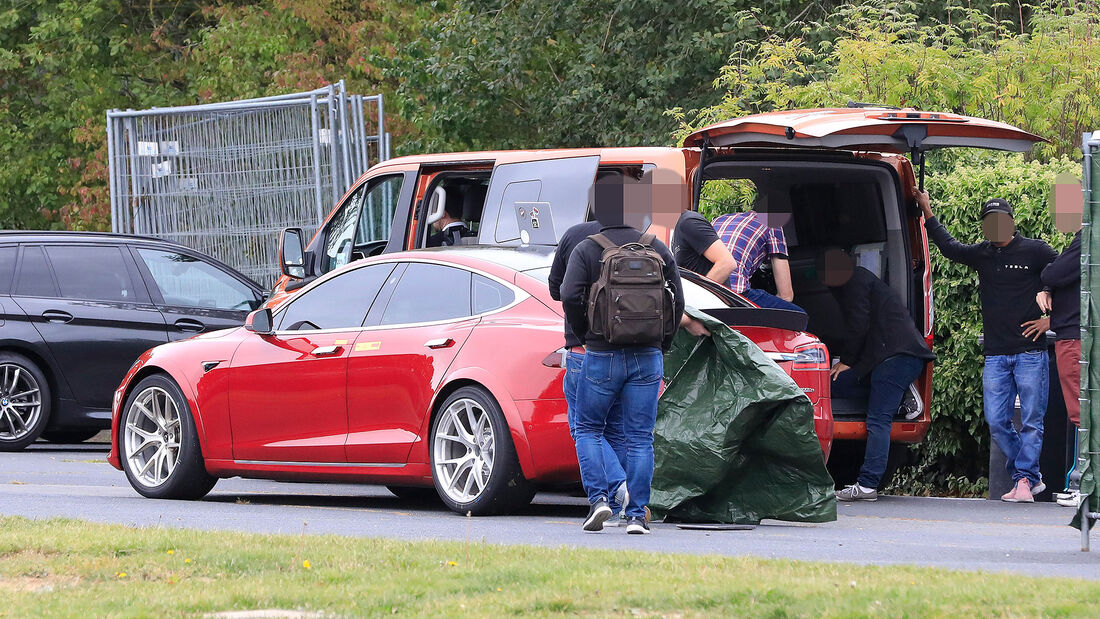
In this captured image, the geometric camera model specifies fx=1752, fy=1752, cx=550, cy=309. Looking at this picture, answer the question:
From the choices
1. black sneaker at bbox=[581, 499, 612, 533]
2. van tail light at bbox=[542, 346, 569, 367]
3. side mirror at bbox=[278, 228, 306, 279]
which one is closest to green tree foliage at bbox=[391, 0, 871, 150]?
side mirror at bbox=[278, 228, 306, 279]

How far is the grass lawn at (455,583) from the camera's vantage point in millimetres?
5543

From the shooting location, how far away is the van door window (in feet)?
41.9

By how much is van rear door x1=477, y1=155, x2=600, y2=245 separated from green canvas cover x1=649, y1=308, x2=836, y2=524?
2.10 meters

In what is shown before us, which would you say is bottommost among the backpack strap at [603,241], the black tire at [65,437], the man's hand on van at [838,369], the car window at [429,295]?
the black tire at [65,437]

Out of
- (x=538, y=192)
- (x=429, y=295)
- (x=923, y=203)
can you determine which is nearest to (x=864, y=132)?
(x=923, y=203)

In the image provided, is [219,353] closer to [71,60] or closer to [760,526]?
[760,526]

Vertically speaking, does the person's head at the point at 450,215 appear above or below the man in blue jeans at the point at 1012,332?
above

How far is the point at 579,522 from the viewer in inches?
351

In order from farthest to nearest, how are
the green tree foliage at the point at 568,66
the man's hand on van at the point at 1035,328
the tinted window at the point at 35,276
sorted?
the green tree foliage at the point at 568,66
the tinted window at the point at 35,276
the man's hand on van at the point at 1035,328

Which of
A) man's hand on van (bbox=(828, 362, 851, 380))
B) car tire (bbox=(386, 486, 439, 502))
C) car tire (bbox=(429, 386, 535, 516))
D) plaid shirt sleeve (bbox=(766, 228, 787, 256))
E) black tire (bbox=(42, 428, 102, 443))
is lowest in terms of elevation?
black tire (bbox=(42, 428, 102, 443))

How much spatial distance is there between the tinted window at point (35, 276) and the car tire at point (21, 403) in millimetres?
582

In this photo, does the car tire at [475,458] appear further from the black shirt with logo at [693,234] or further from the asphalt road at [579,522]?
the black shirt with logo at [693,234]

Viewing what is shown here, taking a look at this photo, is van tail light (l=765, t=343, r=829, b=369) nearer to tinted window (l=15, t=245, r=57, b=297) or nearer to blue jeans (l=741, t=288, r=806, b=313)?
blue jeans (l=741, t=288, r=806, b=313)

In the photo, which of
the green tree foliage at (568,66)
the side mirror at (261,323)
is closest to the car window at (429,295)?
the side mirror at (261,323)
